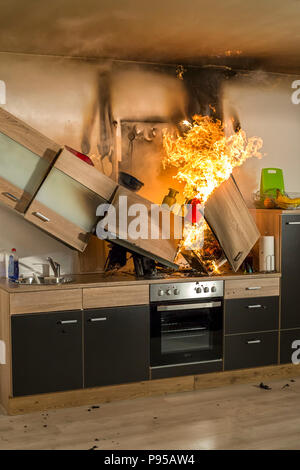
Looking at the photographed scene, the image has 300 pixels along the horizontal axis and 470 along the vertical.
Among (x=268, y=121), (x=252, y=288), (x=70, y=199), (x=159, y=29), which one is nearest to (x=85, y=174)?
(x=70, y=199)

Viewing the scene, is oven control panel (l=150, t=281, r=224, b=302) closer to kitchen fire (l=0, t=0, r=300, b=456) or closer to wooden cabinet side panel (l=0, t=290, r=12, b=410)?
kitchen fire (l=0, t=0, r=300, b=456)

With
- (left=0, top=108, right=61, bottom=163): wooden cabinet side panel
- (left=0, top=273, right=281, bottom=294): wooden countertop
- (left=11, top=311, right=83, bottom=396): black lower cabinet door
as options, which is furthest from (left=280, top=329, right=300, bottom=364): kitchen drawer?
(left=0, top=108, right=61, bottom=163): wooden cabinet side panel

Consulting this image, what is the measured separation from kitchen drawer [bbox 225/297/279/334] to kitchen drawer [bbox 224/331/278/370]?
0.18 feet

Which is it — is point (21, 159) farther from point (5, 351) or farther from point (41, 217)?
point (5, 351)

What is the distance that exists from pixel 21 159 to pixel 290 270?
226 centimetres

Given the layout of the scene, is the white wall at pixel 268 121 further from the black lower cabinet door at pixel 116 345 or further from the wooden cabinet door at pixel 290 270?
the black lower cabinet door at pixel 116 345

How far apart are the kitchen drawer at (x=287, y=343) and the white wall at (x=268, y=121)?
3.99 ft

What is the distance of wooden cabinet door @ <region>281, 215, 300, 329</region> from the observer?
4484mm

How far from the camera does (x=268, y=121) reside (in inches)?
198

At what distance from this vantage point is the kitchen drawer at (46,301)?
376cm

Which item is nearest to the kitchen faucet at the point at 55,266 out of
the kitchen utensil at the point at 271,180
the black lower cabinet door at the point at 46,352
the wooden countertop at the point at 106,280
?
the wooden countertop at the point at 106,280

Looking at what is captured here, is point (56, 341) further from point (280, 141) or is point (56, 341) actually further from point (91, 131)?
point (280, 141)
